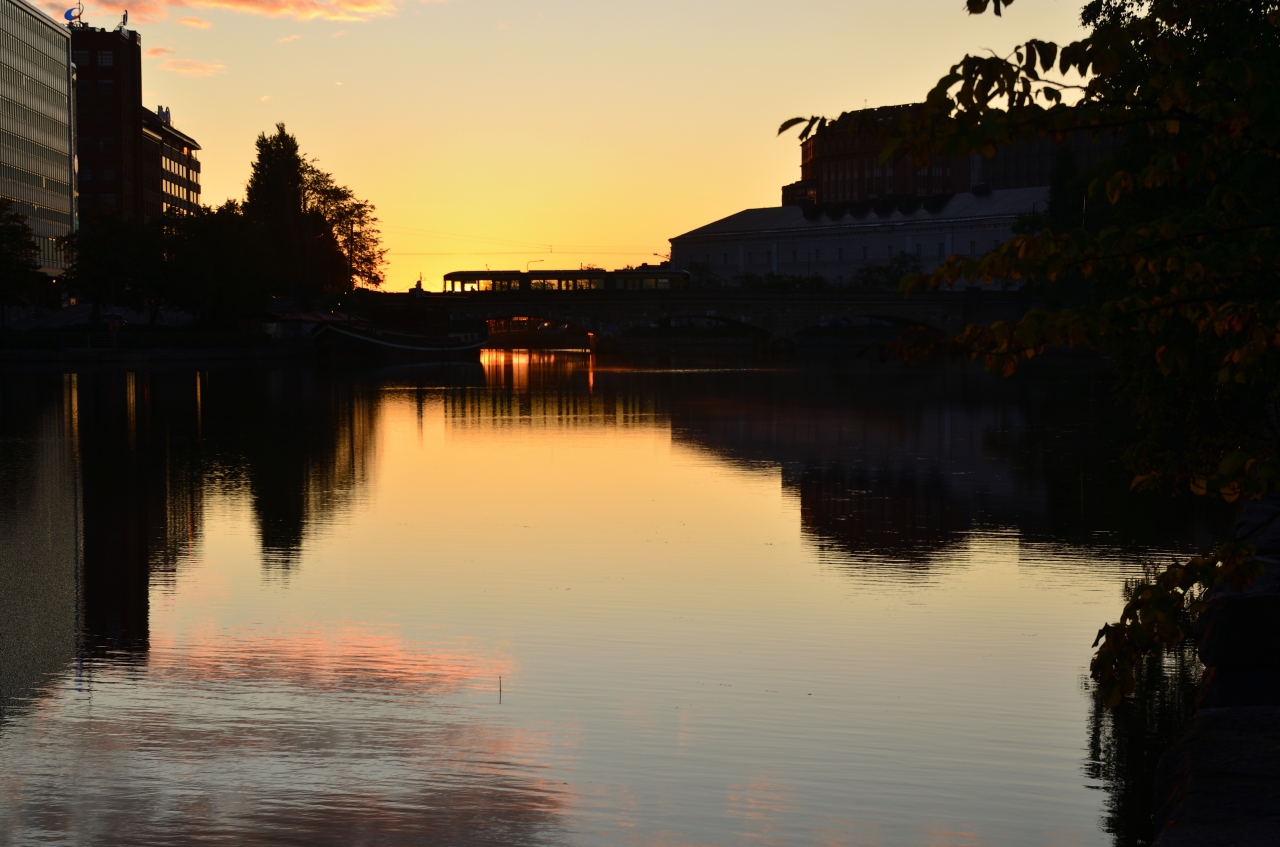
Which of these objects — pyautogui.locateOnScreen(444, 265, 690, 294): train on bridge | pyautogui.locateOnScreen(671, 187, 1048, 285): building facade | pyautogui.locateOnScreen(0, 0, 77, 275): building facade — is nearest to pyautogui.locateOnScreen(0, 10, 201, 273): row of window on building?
pyautogui.locateOnScreen(0, 0, 77, 275): building facade

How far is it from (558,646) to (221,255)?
89.2 meters

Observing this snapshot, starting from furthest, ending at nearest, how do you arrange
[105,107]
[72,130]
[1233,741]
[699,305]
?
[105,107], [72,130], [699,305], [1233,741]

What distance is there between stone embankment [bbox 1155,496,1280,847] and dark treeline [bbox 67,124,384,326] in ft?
286

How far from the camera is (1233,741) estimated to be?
809cm

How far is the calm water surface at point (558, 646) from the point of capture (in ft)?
28.9

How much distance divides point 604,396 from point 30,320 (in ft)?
211

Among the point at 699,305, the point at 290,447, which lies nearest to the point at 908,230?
the point at 699,305

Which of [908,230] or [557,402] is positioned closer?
[557,402]

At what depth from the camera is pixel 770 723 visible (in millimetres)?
10656

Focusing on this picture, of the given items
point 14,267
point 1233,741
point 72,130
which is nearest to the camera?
point 1233,741

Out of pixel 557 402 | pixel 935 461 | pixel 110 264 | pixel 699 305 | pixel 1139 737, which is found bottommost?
pixel 1139 737

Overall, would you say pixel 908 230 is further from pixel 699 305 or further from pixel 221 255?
pixel 221 255

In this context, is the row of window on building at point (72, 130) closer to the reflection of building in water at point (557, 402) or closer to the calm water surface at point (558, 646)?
the reflection of building in water at point (557, 402)

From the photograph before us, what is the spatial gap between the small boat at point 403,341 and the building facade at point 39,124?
86.0 ft
